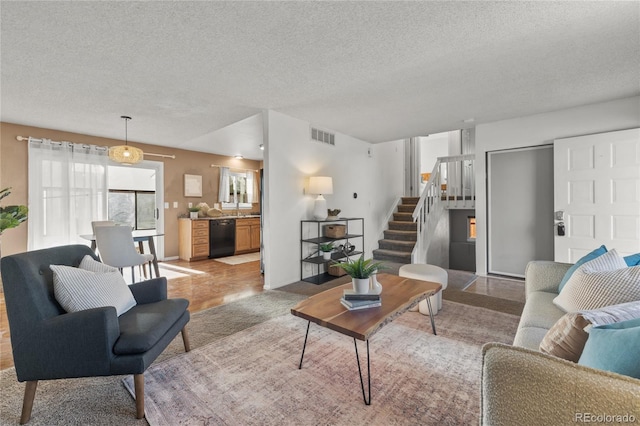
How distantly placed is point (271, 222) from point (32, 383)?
2552mm

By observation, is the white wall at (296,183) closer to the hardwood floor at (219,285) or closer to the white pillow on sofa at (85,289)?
the hardwood floor at (219,285)

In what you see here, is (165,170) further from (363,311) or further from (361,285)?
(363,311)

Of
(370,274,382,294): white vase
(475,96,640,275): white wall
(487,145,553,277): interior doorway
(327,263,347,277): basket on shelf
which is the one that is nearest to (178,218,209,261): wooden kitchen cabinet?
(327,263,347,277): basket on shelf

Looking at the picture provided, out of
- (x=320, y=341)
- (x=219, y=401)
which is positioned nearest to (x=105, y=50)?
(x=219, y=401)

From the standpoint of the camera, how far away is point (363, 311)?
182 centimetres

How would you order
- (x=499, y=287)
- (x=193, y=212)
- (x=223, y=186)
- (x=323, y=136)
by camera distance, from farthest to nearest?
(x=223, y=186), (x=193, y=212), (x=323, y=136), (x=499, y=287)

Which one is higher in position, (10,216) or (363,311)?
(10,216)

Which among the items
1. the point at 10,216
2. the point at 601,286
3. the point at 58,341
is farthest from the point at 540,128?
the point at 10,216

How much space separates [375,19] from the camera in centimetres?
190

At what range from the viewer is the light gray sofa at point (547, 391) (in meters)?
0.61

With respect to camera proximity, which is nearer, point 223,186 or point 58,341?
point 58,341

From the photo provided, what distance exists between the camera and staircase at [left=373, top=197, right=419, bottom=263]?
541 cm

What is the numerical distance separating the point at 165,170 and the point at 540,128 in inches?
254

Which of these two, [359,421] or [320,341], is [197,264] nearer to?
[320,341]
